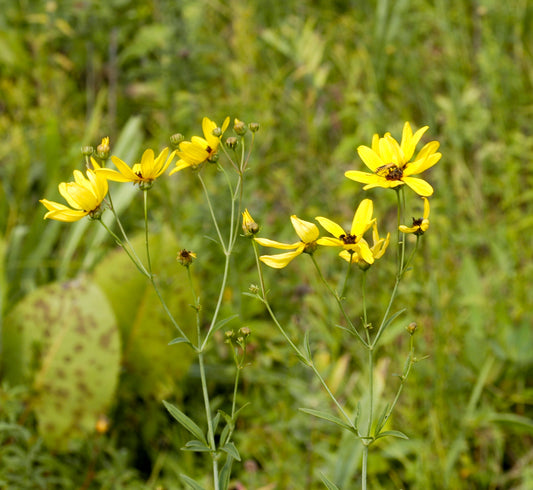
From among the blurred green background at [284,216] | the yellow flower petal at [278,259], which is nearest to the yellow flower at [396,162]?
the yellow flower petal at [278,259]

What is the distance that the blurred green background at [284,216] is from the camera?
67.2 inches

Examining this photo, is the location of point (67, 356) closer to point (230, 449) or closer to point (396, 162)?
point (230, 449)

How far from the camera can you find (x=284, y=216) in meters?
2.38

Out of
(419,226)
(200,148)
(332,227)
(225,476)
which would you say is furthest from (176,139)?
(225,476)

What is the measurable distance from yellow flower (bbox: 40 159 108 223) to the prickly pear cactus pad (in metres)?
0.97

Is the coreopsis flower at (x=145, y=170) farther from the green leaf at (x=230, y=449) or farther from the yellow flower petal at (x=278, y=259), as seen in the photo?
the green leaf at (x=230, y=449)

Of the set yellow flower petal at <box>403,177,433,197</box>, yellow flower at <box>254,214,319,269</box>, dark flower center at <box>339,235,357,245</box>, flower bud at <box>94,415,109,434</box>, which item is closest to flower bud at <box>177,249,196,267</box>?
yellow flower at <box>254,214,319,269</box>

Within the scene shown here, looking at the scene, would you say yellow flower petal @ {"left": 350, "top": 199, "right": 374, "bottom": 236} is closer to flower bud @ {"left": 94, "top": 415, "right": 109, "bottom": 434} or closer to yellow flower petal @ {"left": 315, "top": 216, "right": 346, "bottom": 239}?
yellow flower petal @ {"left": 315, "top": 216, "right": 346, "bottom": 239}

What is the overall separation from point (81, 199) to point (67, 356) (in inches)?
41.7

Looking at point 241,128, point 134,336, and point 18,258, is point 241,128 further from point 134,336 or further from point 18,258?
point 18,258

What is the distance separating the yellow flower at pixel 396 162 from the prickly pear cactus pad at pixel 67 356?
113cm

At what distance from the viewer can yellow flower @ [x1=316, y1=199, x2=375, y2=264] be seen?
858mm

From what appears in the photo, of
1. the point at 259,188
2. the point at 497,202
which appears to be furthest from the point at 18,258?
the point at 497,202

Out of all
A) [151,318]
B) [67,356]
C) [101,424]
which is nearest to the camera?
[101,424]
